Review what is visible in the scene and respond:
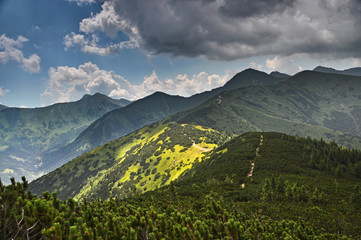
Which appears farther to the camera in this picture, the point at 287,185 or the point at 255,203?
the point at 287,185

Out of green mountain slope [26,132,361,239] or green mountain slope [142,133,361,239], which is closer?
green mountain slope [26,132,361,239]

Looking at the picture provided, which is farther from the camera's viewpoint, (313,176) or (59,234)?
(313,176)

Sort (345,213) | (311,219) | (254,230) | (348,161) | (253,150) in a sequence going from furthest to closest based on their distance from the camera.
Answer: (253,150), (348,161), (345,213), (311,219), (254,230)

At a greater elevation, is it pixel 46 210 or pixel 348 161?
pixel 46 210

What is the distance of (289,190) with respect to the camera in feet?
306

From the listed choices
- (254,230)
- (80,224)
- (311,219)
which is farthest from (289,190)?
(80,224)

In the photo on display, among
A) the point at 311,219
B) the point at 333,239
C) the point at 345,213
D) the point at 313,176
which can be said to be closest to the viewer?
the point at 333,239

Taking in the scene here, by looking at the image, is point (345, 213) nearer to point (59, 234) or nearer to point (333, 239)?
point (333, 239)

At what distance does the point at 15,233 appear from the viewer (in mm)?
14641

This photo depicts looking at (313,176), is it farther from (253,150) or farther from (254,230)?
(254,230)

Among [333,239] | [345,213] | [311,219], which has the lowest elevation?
[345,213]

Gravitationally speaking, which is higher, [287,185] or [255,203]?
[255,203]

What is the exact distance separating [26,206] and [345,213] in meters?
90.8

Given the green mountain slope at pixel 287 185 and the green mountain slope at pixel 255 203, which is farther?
the green mountain slope at pixel 287 185
